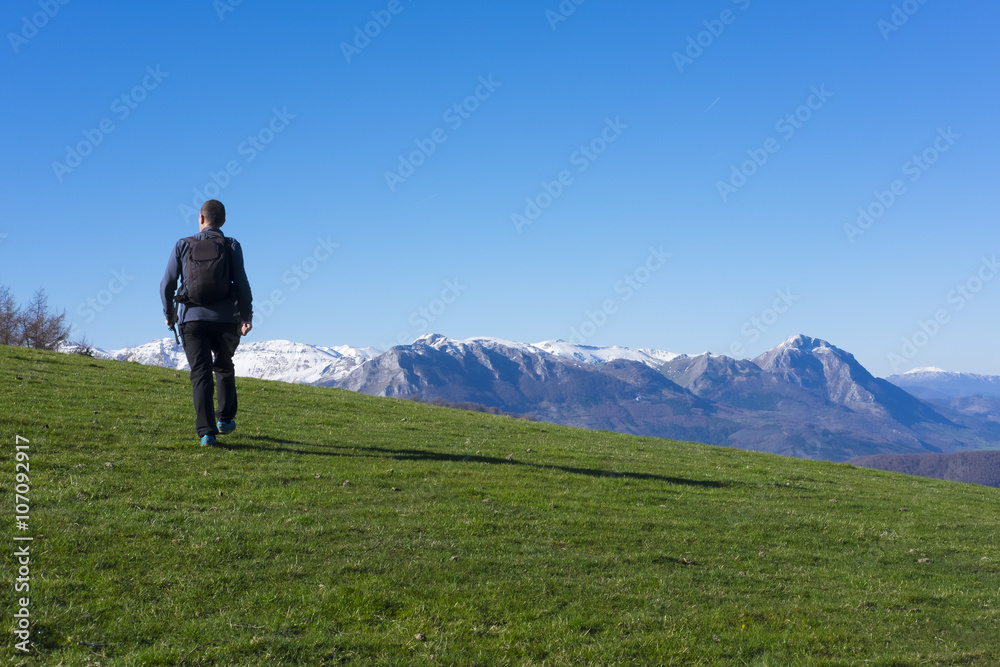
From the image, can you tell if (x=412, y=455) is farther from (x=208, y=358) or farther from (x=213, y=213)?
(x=213, y=213)

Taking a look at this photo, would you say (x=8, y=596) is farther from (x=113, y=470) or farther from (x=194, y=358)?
(x=194, y=358)

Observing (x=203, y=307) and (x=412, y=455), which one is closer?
(x=203, y=307)

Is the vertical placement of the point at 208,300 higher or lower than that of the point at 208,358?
higher

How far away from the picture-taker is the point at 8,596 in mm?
7422

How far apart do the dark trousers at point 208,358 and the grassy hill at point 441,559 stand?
86cm

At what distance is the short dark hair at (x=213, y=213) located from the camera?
15152 mm

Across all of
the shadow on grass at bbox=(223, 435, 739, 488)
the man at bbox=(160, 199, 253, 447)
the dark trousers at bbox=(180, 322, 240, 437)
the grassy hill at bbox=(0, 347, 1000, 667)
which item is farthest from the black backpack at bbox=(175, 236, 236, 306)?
the shadow on grass at bbox=(223, 435, 739, 488)

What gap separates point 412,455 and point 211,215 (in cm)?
731

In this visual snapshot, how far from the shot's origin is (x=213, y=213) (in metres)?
15.2

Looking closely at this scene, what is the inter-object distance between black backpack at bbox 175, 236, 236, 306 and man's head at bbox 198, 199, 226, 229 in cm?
44
